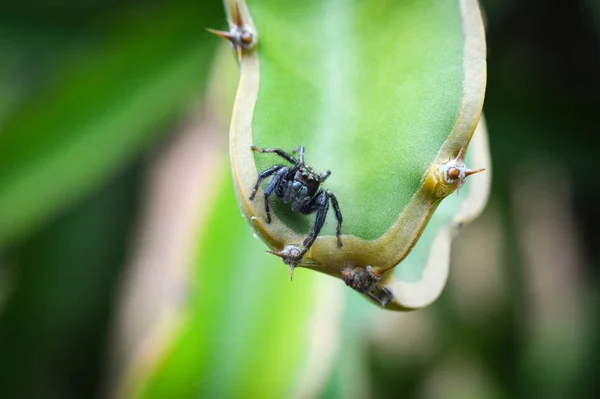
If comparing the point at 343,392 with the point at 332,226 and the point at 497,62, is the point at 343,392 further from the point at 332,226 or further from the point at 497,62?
the point at 497,62

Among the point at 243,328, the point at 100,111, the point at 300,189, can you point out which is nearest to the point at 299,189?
the point at 300,189

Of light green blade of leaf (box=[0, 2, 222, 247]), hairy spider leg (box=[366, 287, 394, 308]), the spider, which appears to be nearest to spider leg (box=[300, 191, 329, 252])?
the spider

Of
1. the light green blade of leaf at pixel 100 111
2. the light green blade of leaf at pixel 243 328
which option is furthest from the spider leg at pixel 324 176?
the light green blade of leaf at pixel 100 111

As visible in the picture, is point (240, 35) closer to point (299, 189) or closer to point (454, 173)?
point (299, 189)

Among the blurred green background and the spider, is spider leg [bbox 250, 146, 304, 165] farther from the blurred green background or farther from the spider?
the blurred green background

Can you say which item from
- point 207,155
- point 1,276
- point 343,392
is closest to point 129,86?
point 207,155

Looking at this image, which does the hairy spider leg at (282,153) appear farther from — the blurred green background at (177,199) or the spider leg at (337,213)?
the blurred green background at (177,199)

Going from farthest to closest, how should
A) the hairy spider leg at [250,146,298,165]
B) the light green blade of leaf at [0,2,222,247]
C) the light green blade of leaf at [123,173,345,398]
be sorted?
the light green blade of leaf at [0,2,222,247], the light green blade of leaf at [123,173,345,398], the hairy spider leg at [250,146,298,165]

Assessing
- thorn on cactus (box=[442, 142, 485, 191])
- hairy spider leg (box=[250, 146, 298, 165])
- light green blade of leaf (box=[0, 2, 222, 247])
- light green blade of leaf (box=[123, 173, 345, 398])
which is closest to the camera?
thorn on cactus (box=[442, 142, 485, 191])
